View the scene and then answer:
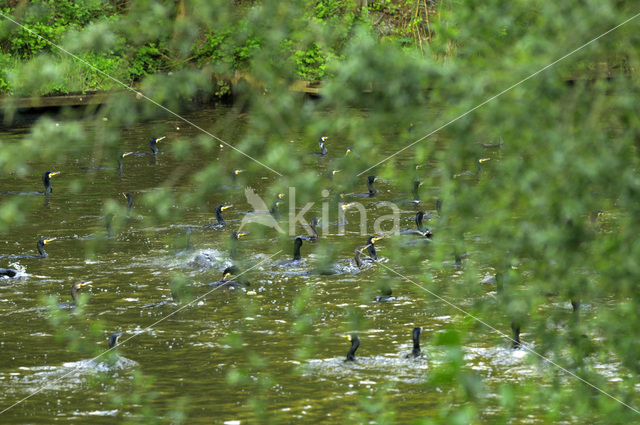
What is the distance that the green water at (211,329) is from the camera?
11.2m

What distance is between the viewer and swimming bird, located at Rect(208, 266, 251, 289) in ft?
53.1

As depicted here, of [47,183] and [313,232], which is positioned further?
[47,183]

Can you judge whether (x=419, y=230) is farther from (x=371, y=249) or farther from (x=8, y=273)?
(x=8, y=273)

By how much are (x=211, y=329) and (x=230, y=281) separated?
2.18 meters

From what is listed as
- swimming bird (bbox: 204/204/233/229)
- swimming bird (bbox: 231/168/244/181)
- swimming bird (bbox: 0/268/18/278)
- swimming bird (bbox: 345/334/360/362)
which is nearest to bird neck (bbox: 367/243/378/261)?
swimming bird (bbox: 204/204/233/229)

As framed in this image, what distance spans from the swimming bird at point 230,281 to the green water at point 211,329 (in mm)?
171

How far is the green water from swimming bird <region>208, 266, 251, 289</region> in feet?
0.56

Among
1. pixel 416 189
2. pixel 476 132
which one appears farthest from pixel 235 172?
Result: pixel 416 189

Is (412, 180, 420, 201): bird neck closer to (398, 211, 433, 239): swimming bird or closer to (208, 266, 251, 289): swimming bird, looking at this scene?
(398, 211, 433, 239): swimming bird

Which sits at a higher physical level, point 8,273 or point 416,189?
point 416,189

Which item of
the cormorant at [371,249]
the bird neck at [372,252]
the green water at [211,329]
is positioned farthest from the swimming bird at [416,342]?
the bird neck at [372,252]

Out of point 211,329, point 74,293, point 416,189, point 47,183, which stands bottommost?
point 211,329

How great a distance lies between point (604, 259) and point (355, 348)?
7.87 metres

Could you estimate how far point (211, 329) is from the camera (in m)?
14.1
